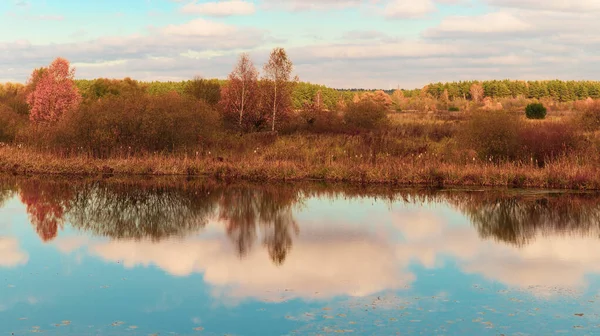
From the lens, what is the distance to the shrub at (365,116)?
42500 millimetres

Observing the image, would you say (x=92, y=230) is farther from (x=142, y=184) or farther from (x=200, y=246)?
(x=142, y=184)

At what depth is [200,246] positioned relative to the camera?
15.0 metres

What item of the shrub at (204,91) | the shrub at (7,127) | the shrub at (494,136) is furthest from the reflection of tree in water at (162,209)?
the shrub at (204,91)

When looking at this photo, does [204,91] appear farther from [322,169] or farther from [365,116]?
[322,169]

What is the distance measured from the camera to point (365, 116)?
139 ft

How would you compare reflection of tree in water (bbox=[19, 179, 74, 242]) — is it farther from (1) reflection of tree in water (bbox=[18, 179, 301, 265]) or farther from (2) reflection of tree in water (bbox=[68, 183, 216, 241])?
(2) reflection of tree in water (bbox=[68, 183, 216, 241])

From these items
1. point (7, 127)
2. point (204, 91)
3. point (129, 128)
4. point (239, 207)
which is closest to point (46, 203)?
point (239, 207)

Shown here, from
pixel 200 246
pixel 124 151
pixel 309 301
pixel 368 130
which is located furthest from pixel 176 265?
pixel 368 130

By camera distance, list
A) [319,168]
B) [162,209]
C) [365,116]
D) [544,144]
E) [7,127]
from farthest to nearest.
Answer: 1. [365,116]
2. [7,127]
3. [544,144]
4. [319,168]
5. [162,209]

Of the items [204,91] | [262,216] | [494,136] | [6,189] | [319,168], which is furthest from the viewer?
[204,91]

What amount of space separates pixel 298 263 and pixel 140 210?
7.97 meters

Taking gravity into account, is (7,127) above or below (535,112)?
below

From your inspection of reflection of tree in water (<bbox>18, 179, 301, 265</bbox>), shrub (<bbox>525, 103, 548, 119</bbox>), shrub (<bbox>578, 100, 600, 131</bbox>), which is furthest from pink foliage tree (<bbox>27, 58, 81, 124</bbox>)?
shrub (<bbox>525, 103, 548, 119</bbox>)

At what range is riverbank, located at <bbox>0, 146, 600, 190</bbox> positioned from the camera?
2472cm
